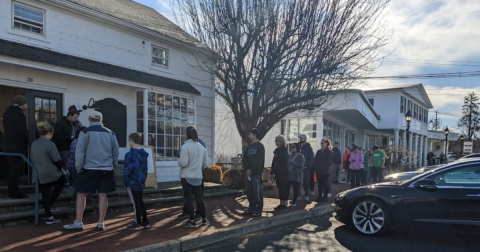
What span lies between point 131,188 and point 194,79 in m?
6.67

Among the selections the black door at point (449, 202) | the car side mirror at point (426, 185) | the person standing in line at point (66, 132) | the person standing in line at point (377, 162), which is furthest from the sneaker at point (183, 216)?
the person standing in line at point (377, 162)

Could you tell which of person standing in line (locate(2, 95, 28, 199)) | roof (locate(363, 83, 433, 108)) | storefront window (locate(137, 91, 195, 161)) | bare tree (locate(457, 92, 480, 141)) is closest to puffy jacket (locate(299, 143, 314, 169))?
storefront window (locate(137, 91, 195, 161))

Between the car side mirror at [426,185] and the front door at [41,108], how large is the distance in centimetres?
763

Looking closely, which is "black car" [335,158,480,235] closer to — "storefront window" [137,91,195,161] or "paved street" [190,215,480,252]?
"paved street" [190,215,480,252]

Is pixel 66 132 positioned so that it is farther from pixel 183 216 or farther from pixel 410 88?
pixel 410 88

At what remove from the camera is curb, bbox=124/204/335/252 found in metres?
4.93

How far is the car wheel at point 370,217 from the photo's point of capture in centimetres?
600

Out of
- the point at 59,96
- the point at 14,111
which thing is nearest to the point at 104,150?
the point at 14,111

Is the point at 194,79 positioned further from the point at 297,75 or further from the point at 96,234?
the point at 96,234

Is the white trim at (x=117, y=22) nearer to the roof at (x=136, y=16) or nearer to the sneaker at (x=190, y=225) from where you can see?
the roof at (x=136, y=16)

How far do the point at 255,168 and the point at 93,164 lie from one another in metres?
3.07

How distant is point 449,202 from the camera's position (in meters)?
5.55

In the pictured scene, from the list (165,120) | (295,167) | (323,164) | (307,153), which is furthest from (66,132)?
(323,164)

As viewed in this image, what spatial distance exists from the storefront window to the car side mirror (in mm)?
6682
